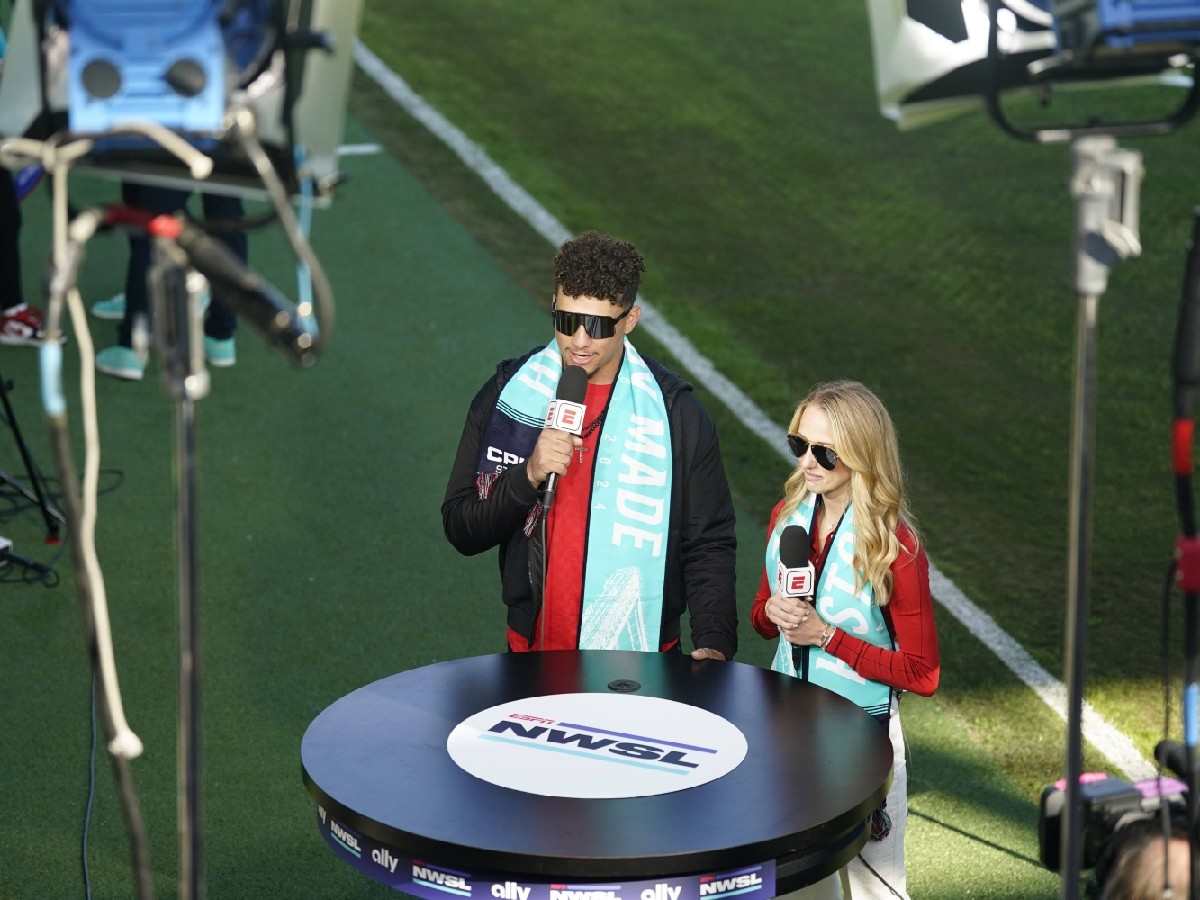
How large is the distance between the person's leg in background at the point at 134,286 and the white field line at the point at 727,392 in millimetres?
1746

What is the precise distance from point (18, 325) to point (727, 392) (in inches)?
149

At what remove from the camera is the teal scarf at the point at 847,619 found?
5.07 metres

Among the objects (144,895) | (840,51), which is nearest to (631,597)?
(144,895)

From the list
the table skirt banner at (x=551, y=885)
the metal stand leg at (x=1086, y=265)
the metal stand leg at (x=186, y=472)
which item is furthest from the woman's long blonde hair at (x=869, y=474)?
the metal stand leg at (x=186, y=472)

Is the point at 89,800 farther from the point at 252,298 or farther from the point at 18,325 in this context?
the point at 18,325

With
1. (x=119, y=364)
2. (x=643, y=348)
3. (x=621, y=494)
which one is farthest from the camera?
(x=643, y=348)

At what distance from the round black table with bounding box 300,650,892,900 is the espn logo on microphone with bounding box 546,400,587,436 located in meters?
0.66

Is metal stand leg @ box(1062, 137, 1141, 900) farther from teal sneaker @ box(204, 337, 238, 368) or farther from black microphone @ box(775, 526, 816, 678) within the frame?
teal sneaker @ box(204, 337, 238, 368)

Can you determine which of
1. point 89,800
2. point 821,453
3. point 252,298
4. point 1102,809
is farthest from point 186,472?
point 89,800

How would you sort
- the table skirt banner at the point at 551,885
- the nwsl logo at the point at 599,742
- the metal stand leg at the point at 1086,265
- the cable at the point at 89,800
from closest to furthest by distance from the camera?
1. the metal stand leg at the point at 1086,265
2. the table skirt banner at the point at 551,885
3. the nwsl logo at the point at 599,742
4. the cable at the point at 89,800

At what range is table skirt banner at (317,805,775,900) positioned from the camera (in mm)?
3982

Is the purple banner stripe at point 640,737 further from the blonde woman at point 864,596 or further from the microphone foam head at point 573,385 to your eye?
the microphone foam head at point 573,385

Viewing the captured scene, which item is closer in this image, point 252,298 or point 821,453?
point 252,298

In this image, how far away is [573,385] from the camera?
5.09 meters
